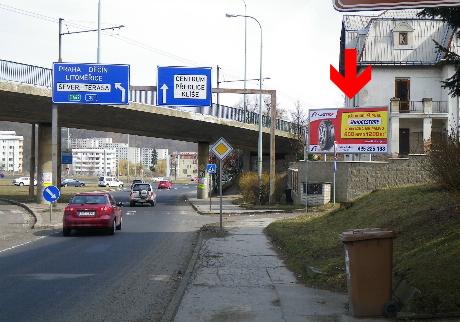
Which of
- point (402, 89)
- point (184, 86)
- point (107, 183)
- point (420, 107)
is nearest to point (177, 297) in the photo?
point (184, 86)

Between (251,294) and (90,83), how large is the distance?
2337 centimetres

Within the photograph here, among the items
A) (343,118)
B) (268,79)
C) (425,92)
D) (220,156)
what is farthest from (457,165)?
(268,79)

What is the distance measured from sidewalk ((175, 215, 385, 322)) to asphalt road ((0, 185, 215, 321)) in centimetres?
52

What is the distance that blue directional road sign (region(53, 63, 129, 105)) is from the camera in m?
30.5

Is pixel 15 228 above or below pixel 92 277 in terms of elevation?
below

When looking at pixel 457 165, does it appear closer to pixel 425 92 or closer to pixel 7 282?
pixel 7 282

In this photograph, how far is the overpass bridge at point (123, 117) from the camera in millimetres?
33250

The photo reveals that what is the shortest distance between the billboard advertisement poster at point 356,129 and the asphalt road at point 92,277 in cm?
1485

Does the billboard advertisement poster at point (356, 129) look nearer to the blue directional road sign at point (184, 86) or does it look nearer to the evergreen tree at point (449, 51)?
the blue directional road sign at point (184, 86)

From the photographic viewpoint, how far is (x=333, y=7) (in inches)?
201

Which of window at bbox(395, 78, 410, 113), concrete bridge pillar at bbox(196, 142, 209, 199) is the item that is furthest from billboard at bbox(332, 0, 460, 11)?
concrete bridge pillar at bbox(196, 142, 209, 199)

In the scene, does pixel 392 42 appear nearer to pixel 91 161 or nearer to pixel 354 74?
pixel 354 74

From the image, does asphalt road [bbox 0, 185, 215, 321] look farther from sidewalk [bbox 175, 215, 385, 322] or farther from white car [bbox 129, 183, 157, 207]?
white car [bbox 129, 183, 157, 207]

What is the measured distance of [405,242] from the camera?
11.1 meters
